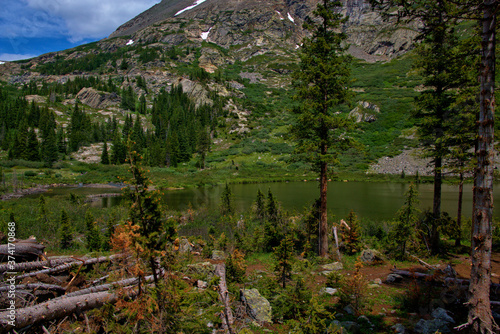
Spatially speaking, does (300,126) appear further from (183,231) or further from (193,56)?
(193,56)

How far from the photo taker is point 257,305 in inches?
260

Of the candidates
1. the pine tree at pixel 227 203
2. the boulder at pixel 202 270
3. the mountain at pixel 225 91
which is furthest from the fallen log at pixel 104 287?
the mountain at pixel 225 91

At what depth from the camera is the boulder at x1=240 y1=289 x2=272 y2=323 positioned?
631cm

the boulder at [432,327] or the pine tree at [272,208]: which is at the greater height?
the boulder at [432,327]

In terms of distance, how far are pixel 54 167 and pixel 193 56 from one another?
143098 mm

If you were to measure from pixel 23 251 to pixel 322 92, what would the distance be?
13327 mm

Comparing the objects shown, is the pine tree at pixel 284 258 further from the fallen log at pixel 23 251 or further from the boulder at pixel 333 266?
the fallen log at pixel 23 251

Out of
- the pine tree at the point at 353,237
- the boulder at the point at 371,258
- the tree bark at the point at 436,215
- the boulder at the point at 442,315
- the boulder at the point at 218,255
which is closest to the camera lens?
the boulder at the point at 442,315

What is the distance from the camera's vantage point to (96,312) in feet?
15.0

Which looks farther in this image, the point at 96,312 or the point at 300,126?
the point at 300,126

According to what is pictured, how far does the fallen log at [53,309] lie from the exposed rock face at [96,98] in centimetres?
14196

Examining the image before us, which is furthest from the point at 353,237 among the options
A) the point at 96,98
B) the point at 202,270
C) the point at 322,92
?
the point at 96,98

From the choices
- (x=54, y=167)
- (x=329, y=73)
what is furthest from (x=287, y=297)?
(x=54, y=167)

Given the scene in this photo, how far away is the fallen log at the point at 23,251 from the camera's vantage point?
19.6 ft
